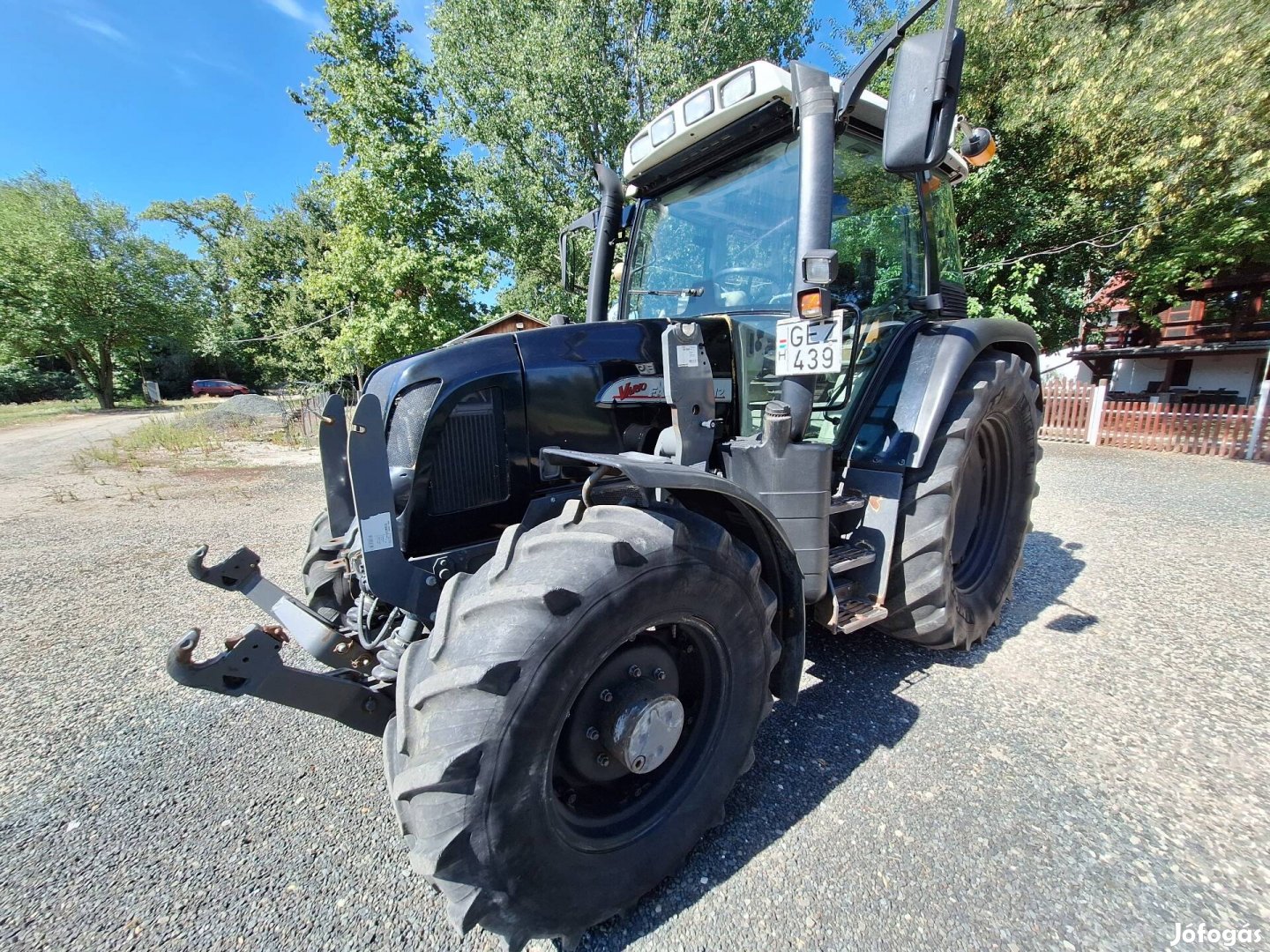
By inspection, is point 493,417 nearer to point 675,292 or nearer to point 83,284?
point 675,292

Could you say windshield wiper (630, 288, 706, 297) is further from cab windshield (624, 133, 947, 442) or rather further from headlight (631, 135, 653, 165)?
headlight (631, 135, 653, 165)

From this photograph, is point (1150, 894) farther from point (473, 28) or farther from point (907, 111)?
point (473, 28)

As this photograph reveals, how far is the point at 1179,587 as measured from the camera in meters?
3.69

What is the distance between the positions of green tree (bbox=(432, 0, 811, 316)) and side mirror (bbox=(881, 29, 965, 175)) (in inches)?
538

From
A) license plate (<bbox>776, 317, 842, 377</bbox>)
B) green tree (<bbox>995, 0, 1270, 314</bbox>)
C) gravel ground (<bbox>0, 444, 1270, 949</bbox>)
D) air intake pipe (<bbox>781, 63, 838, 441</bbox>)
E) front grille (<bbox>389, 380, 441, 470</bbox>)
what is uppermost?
green tree (<bbox>995, 0, 1270, 314</bbox>)

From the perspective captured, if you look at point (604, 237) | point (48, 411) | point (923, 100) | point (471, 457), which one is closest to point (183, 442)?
point (604, 237)

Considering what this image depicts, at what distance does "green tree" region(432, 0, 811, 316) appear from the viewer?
1359 centimetres

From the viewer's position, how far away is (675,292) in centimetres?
278

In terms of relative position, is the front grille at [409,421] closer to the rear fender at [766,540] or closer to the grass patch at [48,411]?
the rear fender at [766,540]

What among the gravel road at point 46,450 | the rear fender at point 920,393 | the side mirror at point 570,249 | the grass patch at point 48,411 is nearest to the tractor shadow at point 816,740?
the rear fender at point 920,393

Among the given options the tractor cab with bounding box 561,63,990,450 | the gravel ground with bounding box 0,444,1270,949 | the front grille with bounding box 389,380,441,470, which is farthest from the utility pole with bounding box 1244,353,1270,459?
the front grille with bounding box 389,380,441,470

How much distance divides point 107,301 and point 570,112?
26070 millimetres

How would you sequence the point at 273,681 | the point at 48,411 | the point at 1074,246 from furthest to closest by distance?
the point at 48,411 < the point at 1074,246 < the point at 273,681

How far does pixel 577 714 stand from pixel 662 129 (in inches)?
96.6
